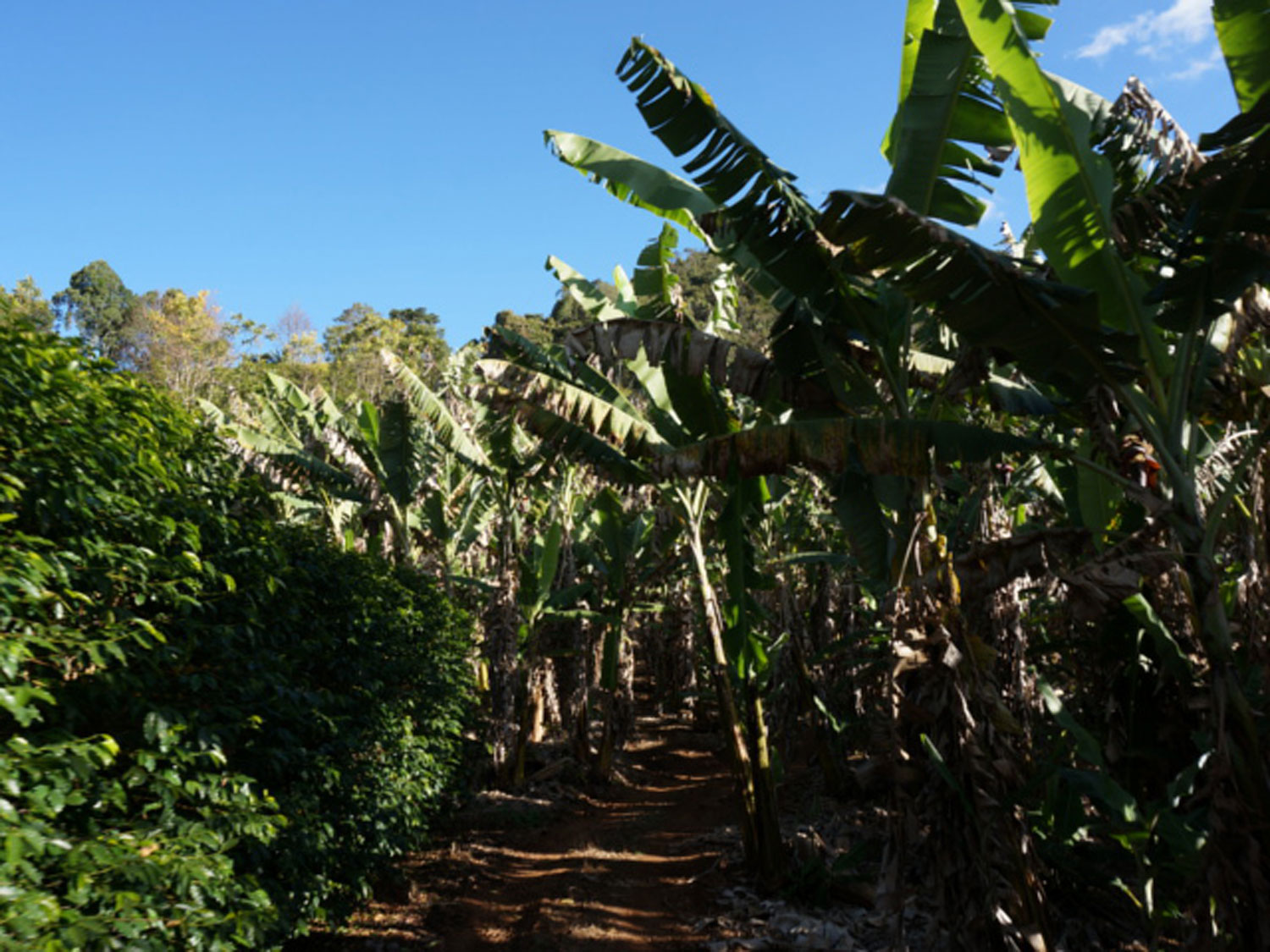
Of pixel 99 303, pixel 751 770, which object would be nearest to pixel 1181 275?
pixel 751 770

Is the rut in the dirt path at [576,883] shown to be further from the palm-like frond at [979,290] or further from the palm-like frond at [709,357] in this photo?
the palm-like frond at [979,290]

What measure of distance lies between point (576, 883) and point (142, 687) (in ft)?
20.6

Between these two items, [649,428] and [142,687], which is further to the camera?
[649,428]

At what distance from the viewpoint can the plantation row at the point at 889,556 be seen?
3.46 m

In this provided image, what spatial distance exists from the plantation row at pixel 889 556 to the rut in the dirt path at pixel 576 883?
1115mm

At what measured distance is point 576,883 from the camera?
8766 millimetres

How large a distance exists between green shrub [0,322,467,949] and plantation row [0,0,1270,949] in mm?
22

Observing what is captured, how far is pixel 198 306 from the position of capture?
47.4 meters

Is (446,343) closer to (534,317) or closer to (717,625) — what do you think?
(534,317)

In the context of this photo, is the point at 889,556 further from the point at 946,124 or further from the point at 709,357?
the point at 946,124

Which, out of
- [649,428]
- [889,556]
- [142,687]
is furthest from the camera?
[649,428]

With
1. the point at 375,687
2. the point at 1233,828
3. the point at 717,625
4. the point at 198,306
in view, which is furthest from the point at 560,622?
the point at 198,306

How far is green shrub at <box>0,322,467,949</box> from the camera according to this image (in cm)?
284

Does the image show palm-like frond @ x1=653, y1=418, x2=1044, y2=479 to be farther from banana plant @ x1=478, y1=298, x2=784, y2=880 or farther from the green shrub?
the green shrub
